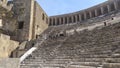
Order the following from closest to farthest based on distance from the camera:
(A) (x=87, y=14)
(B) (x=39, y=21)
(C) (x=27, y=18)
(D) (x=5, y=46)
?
(D) (x=5, y=46) → (C) (x=27, y=18) → (B) (x=39, y=21) → (A) (x=87, y=14)

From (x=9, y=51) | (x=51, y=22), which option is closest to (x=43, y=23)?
(x=51, y=22)

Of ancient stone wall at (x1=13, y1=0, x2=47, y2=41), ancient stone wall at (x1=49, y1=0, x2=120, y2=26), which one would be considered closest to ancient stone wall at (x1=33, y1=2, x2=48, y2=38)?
ancient stone wall at (x1=13, y1=0, x2=47, y2=41)

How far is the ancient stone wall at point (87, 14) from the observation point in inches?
901

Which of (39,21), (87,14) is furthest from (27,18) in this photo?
(87,14)

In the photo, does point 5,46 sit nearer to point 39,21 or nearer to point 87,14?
point 39,21

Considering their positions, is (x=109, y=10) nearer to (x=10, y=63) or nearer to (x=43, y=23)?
(x=43, y=23)

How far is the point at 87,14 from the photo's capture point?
83.9 ft

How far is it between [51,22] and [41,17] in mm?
4231

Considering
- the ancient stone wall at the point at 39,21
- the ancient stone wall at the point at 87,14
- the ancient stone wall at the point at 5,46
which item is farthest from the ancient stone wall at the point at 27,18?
the ancient stone wall at the point at 87,14

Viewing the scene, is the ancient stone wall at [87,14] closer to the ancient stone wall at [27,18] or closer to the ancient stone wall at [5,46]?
the ancient stone wall at [27,18]

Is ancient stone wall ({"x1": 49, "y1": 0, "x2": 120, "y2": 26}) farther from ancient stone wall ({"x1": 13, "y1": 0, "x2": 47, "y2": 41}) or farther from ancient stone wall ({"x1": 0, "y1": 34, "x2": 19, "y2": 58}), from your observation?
ancient stone wall ({"x1": 0, "y1": 34, "x2": 19, "y2": 58})

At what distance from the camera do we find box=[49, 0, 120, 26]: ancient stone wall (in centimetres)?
2289

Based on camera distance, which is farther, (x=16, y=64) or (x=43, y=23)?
(x=43, y=23)

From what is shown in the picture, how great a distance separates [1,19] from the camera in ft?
66.4
